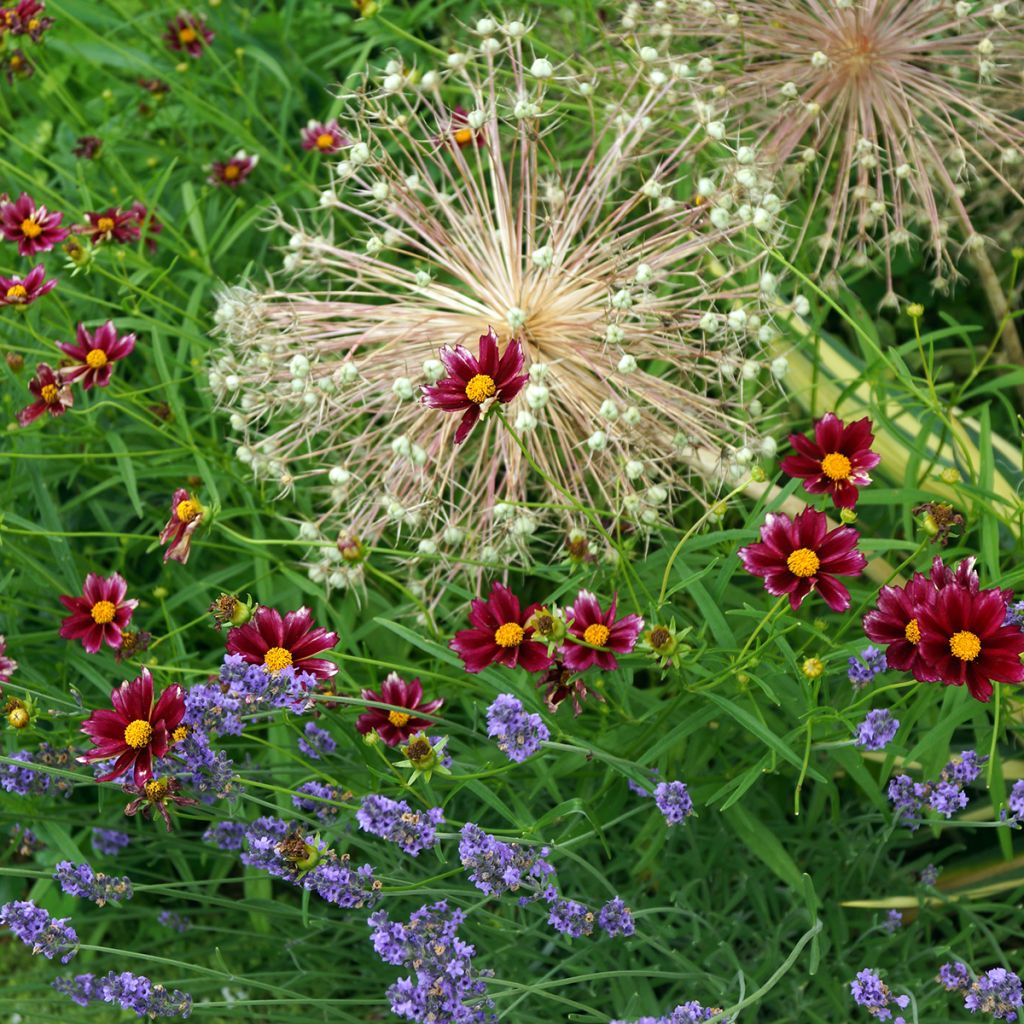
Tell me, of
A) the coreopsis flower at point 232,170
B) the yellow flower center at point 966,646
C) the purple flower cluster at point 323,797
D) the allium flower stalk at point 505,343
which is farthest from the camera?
the coreopsis flower at point 232,170

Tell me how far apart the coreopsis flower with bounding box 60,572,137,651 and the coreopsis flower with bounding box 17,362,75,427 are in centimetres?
42

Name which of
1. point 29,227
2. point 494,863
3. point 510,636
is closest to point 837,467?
point 510,636

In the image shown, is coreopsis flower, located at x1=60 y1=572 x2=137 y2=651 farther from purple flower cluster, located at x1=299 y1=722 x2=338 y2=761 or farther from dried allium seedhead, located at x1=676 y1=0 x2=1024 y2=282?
dried allium seedhead, located at x1=676 y1=0 x2=1024 y2=282

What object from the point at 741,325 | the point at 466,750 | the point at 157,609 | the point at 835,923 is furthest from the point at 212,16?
the point at 835,923

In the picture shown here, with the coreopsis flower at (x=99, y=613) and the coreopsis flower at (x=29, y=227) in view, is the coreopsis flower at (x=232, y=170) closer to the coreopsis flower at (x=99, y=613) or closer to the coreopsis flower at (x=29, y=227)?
the coreopsis flower at (x=29, y=227)

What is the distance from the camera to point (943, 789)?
6.93 feet

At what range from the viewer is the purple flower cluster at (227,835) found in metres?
2.50

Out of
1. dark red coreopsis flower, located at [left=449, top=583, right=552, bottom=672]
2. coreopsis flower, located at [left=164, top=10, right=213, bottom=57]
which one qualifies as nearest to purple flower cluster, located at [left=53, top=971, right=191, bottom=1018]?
dark red coreopsis flower, located at [left=449, top=583, right=552, bottom=672]

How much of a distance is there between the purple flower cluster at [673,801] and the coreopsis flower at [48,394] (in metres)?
1.53

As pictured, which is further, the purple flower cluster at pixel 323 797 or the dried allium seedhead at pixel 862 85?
the dried allium seedhead at pixel 862 85

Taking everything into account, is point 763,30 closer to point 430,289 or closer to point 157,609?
point 430,289

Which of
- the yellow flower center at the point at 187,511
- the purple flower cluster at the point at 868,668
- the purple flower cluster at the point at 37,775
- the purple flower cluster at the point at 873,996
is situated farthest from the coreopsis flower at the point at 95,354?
the purple flower cluster at the point at 873,996

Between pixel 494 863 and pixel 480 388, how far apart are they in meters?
0.81

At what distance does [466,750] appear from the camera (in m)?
2.62
